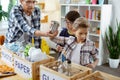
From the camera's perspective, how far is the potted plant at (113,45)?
4156 mm

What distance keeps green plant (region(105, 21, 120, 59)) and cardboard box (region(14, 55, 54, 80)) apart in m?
2.94

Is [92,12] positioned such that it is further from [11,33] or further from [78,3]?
[11,33]

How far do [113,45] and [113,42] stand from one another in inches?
2.6

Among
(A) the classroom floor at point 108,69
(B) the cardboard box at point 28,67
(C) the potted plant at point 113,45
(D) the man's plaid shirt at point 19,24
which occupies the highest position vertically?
(D) the man's plaid shirt at point 19,24

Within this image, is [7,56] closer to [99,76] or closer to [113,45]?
[99,76]

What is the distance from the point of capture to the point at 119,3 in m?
4.28

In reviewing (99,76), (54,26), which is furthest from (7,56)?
(99,76)

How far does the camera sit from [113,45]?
4.21 meters

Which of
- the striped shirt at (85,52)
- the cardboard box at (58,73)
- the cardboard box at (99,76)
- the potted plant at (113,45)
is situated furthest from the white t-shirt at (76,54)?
the potted plant at (113,45)

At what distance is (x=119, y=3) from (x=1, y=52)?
10.4 ft

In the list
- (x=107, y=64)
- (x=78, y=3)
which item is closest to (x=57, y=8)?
(x=78, y=3)

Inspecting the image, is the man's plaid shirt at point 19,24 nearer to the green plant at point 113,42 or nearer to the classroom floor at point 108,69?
the classroom floor at point 108,69

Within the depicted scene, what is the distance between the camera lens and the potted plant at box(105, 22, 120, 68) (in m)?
4.16

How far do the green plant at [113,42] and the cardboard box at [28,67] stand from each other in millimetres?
2944
